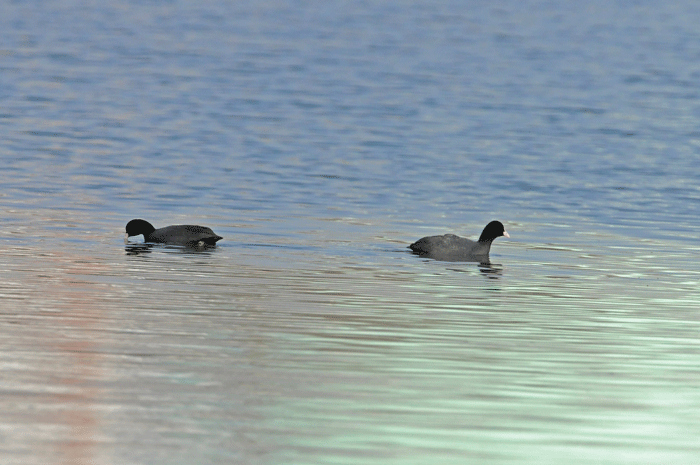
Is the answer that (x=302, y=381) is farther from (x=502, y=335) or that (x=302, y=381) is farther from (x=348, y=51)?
(x=348, y=51)

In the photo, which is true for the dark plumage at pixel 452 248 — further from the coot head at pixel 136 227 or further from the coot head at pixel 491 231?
the coot head at pixel 136 227

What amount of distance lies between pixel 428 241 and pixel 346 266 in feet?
7.41

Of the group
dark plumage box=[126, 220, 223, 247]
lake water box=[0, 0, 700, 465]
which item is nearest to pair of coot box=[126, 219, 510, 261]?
dark plumage box=[126, 220, 223, 247]

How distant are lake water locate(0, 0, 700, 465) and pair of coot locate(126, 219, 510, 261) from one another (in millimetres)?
438

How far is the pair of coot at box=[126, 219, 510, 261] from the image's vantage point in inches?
896

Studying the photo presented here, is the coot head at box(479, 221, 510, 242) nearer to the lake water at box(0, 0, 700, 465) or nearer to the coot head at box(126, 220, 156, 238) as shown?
the lake water at box(0, 0, 700, 465)

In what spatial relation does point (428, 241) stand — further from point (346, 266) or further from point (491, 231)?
point (346, 266)

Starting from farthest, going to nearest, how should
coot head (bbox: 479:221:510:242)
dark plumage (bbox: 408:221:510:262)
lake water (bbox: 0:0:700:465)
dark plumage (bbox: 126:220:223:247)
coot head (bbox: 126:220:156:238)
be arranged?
coot head (bbox: 126:220:156:238), coot head (bbox: 479:221:510:242), dark plumage (bbox: 126:220:223:247), dark plumage (bbox: 408:221:510:262), lake water (bbox: 0:0:700:465)

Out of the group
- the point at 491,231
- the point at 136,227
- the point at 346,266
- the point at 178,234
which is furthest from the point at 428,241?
the point at 136,227

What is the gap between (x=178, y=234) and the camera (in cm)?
2344

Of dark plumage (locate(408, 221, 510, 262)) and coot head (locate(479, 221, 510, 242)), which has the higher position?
coot head (locate(479, 221, 510, 242))

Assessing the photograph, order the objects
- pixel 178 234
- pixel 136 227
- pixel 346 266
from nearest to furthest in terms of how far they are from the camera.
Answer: pixel 346 266, pixel 178 234, pixel 136 227

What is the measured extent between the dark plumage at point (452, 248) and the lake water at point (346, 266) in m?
0.42

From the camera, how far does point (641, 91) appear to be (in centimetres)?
5891
